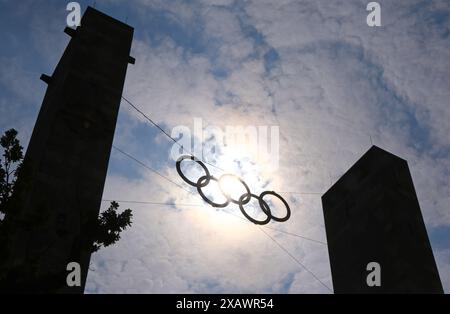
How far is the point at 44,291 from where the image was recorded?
938 centimetres

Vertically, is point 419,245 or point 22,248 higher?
point 419,245

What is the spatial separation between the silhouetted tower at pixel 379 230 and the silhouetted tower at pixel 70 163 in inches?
535

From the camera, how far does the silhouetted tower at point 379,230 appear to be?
17.8 metres

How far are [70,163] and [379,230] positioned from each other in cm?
1508

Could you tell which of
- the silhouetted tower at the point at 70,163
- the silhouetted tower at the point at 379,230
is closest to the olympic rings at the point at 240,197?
the silhouetted tower at the point at 70,163

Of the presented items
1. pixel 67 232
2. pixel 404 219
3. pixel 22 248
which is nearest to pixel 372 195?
pixel 404 219

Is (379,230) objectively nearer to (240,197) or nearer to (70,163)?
(240,197)

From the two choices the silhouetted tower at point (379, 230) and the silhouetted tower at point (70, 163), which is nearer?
the silhouetted tower at point (70, 163)

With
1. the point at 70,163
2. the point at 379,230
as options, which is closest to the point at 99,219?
the point at 70,163

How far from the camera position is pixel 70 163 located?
13.5 metres

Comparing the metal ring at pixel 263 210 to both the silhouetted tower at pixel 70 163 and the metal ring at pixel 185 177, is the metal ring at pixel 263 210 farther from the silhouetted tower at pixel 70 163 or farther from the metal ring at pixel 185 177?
the silhouetted tower at pixel 70 163
